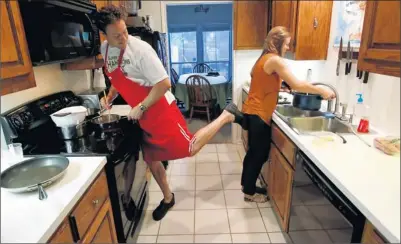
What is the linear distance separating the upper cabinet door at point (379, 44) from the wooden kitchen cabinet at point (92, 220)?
119cm

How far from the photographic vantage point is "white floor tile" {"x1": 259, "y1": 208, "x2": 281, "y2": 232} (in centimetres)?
192

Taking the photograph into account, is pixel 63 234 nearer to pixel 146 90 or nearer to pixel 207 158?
pixel 146 90

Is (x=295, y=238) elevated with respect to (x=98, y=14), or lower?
lower

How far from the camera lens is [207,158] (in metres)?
3.16

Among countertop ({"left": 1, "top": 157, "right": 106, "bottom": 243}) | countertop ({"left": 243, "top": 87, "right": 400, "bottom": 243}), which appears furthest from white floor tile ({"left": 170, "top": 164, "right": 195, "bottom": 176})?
countertop ({"left": 1, "top": 157, "right": 106, "bottom": 243})

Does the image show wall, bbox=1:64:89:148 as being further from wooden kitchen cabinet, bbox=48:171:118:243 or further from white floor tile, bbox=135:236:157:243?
white floor tile, bbox=135:236:157:243

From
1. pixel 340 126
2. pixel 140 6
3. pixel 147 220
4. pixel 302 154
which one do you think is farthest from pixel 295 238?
pixel 140 6

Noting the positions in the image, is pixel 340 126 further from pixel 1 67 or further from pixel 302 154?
pixel 1 67


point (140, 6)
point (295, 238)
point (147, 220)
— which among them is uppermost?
point (140, 6)

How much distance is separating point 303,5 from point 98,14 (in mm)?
1540

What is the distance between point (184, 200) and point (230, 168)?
0.78m

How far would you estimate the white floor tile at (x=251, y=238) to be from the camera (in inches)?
→ 70.9

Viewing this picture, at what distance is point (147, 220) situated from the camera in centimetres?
206

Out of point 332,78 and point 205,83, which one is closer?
point 332,78
